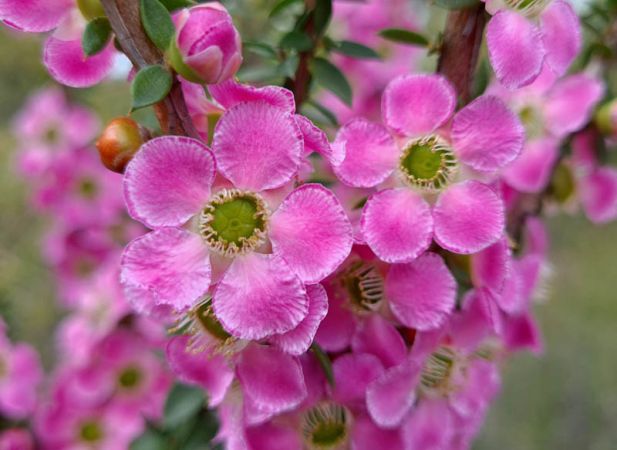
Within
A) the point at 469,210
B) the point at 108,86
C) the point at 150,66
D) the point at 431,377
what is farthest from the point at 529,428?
the point at 150,66

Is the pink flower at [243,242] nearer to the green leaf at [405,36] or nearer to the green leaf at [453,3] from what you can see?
the green leaf at [453,3]

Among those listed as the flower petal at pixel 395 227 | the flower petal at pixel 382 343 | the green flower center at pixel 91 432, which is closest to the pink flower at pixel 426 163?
the flower petal at pixel 395 227

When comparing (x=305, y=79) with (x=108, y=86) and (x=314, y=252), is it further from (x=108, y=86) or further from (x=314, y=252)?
(x=108, y=86)

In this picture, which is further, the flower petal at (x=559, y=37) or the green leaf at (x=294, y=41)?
the green leaf at (x=294, y=41)

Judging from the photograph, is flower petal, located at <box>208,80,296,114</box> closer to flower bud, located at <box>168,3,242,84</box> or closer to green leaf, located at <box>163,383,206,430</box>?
flower bud, located at <box>168,3,242,84</box>

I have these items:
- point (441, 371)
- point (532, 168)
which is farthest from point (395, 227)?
point (532, 168)

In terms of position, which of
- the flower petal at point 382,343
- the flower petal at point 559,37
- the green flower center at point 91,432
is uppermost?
the flower petal at point 559,37

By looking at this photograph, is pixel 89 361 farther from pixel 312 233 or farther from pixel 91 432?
pixel 312 233

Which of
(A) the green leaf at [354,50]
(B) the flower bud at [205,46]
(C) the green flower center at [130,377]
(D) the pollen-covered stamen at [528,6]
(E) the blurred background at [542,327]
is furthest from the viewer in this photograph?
(E) the blurred background at [542,327]
